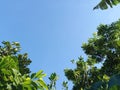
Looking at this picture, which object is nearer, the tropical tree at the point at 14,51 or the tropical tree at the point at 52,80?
the tropical tree at the point at 52,80

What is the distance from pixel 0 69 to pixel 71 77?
870 inches

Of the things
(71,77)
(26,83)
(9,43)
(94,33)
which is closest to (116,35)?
(94,33)

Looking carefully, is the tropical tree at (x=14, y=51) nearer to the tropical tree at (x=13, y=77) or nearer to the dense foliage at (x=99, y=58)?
the dense foliage at (x=99, y=58)

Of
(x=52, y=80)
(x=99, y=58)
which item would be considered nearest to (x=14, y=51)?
(x=99, y=58)

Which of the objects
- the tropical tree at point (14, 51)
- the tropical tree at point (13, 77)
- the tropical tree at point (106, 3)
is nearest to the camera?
the tropical tree at point (13, 77)

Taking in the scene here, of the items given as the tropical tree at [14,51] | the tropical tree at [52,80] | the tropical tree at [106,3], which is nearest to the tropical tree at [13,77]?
the tropical tree at [52,80]

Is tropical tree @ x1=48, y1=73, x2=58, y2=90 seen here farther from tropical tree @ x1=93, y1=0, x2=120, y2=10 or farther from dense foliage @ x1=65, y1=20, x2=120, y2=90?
dense foliage @ x1=65, y1=20, x2=120, y2=90

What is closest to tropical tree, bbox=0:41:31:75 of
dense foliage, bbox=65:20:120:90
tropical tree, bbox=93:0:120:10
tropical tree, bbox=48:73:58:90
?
dense foliage, bbox=65:20:120:90

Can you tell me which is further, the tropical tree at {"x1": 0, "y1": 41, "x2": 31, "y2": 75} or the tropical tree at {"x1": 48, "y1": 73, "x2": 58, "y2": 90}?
the tropical tree at {"x1": 0, "y1": 41, "x2": 31, "y2": 75}

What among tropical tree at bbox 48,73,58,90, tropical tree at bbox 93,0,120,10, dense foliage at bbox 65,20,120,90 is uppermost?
dense foliage at bbox 65,20,120,90

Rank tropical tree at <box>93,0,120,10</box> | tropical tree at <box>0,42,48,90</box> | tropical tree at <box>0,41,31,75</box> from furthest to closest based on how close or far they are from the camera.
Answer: tropical tree at <box>0,41,31,75</box>, tropical tree at <box>93,0,120,10</box>, tropical tree at <box>0,42,48,90</box>

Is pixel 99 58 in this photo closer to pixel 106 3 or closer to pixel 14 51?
pixel 14 51

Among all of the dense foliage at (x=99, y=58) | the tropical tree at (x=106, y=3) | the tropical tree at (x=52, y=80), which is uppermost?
the dense foliage at (x=99, y=58)

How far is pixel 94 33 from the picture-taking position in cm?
2817
